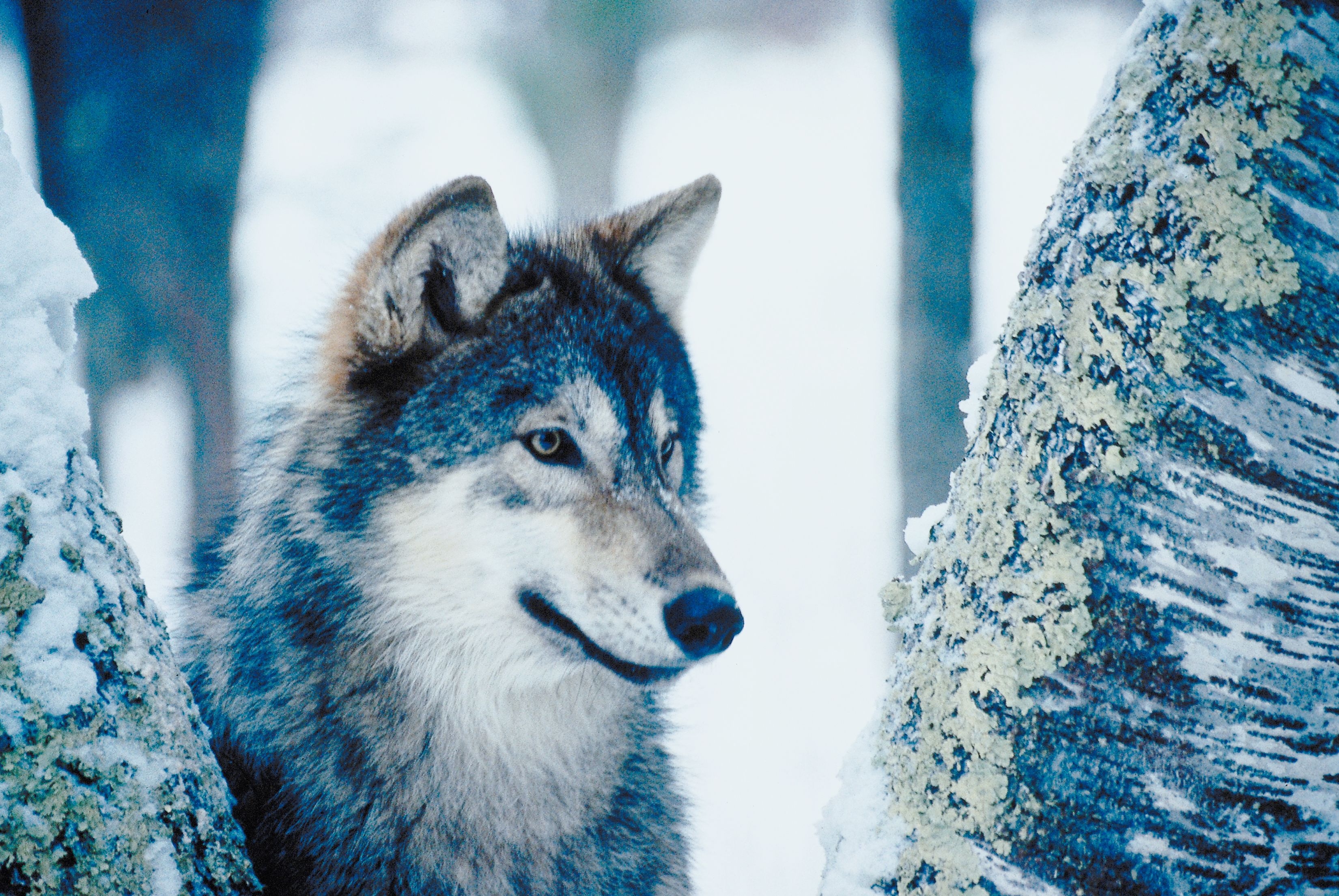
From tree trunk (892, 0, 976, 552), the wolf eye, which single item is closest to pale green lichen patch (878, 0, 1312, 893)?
the wolf eye

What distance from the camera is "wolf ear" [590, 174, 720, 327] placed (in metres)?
2.19

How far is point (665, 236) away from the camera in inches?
87.7

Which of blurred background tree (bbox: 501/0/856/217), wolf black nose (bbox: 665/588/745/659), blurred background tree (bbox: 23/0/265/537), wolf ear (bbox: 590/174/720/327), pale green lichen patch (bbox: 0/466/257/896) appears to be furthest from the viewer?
blurred background tree (bbox: 501/0/856/217)

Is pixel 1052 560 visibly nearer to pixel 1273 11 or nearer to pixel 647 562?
pixel 1273 11

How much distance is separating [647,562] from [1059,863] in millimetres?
879

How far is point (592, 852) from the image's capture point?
5.71 ft

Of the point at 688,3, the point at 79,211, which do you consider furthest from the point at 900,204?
the point at 79,211

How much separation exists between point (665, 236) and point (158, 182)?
14.9ft

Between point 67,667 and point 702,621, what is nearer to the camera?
point 67,667

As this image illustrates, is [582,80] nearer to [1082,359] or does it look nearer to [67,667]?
[1082,359]

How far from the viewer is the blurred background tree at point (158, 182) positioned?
464 centimetres

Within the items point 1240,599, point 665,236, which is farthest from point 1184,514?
point 665,236

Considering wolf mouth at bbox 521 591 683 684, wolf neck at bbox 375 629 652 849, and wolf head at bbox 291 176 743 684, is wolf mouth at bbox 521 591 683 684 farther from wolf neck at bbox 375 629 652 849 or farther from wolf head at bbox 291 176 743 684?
wolf neck at bbox 375 629 652 849

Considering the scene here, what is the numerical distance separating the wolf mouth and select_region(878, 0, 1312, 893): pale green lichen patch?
1.97 ft
